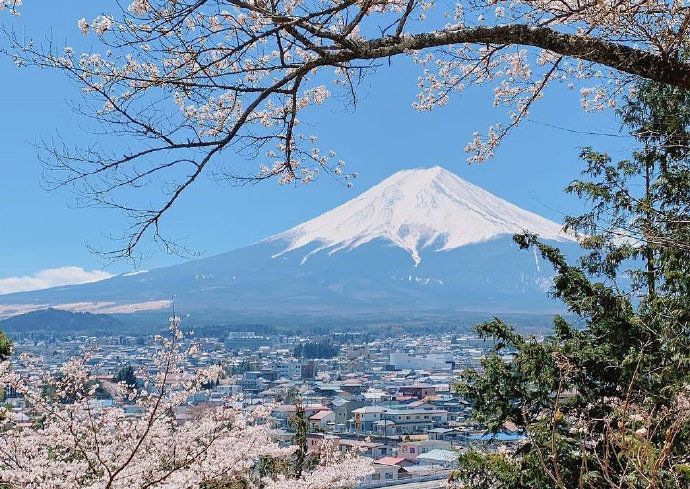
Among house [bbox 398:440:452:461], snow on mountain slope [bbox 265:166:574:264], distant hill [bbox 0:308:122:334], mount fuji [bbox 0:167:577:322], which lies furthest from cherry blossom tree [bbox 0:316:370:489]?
snow on mountain slope [bbox 265:166:574:264]

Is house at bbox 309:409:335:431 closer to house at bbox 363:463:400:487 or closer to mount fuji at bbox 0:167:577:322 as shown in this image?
house at bbox 363:463:400:487

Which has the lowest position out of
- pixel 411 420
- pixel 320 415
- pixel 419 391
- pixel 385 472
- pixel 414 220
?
pixel 411 420

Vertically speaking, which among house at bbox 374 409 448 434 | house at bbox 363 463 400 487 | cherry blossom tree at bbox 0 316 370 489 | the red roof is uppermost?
cherry blossom tree at bbox 0 316 370 489

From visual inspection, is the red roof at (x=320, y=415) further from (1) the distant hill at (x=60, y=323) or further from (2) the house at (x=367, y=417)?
(1) the distant hill at (x=60, y=323)

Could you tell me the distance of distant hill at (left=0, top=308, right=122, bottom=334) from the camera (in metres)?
116

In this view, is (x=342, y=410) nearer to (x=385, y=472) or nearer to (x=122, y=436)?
(x=385, y=472)

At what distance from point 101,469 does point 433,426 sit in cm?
3732

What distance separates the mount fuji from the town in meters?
31.4

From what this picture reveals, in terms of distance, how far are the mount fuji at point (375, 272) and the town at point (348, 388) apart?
31355 mm

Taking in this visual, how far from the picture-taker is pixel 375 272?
168875 mm

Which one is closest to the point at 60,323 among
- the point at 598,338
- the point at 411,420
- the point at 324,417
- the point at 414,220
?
the point at 411,420

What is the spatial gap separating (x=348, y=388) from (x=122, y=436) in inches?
2103

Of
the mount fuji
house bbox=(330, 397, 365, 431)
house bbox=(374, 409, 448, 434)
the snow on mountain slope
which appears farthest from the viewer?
the snow on mountain slope

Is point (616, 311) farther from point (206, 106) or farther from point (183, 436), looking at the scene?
point (206, 106)
